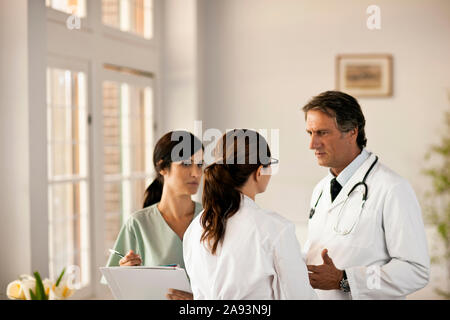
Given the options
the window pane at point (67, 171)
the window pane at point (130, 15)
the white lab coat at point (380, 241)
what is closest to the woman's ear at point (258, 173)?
the white lab coat at point (380, 241)

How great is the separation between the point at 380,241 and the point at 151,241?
659mm

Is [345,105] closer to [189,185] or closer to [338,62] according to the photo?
[189,185]

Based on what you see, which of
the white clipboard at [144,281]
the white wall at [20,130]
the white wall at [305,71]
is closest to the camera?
the white clipboard at [144,281]

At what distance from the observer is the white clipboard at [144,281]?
4.07 ft

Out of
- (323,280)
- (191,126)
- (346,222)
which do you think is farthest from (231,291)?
(191,126)

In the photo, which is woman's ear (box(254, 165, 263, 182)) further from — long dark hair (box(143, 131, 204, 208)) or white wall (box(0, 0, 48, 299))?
white wall (box(0, 0, 48, 299))

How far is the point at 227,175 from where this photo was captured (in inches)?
46.3

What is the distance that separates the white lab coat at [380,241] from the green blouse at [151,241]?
45 cm

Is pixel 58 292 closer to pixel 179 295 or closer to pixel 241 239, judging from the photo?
pixel 179 295

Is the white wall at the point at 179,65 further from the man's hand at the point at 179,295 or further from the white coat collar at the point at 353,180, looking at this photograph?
the man's hand at the point at 179,295

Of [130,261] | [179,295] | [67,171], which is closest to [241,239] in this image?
[179,295]

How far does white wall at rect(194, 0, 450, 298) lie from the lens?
3812 mm

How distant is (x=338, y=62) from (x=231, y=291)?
3.05m


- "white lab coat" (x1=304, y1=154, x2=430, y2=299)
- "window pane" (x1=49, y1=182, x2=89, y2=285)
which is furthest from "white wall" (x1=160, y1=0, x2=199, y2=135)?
"white lab coat" (x1=304, y1=154, x2=430, y2=299)
